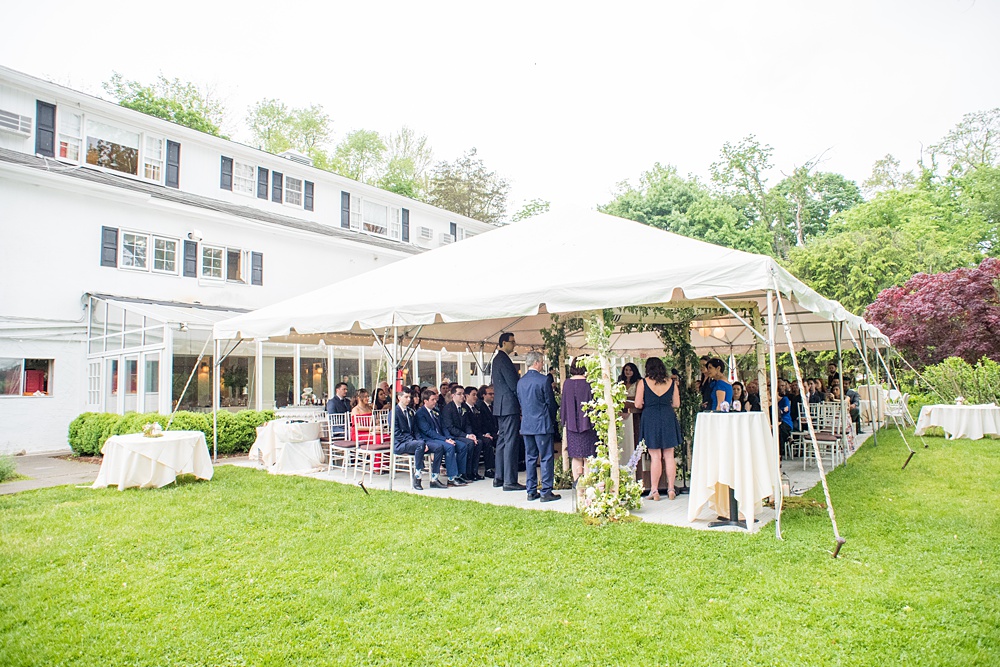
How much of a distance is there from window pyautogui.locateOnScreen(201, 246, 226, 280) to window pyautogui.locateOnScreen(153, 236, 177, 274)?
73cm

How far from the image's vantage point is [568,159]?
20.7m

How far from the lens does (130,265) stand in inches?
591

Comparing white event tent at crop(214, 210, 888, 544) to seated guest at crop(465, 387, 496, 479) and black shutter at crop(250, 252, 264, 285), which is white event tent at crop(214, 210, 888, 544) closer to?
seated guest at crop(465, 387, 496, 479)

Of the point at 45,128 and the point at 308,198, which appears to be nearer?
the point at 45,128

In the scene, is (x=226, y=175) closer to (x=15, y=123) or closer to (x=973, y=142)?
(x=15, y=123)

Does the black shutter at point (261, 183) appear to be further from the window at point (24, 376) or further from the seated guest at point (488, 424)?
the seated guest at point (488, 424)

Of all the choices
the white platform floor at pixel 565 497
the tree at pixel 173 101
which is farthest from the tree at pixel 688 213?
the tree at pixel 173 101

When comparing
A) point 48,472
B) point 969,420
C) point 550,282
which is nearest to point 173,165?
point 48,472

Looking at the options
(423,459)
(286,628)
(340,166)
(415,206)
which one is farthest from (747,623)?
(340,166)

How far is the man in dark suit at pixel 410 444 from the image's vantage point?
841 cm

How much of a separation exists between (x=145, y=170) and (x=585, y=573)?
16.6 metres

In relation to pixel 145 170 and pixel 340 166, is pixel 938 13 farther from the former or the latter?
pixel 340 166

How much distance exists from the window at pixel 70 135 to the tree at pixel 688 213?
20.0 metres

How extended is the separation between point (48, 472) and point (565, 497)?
9288mm
